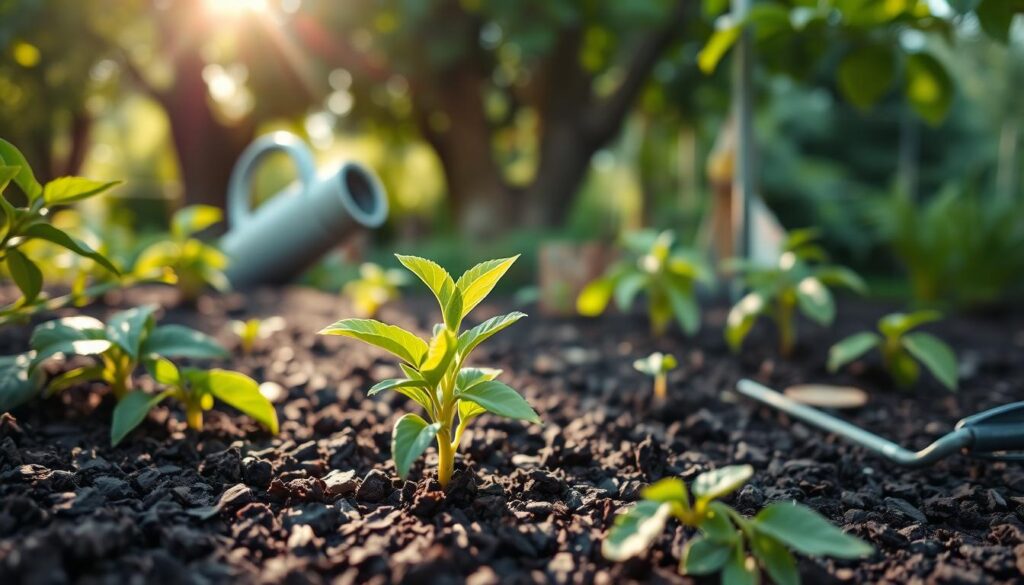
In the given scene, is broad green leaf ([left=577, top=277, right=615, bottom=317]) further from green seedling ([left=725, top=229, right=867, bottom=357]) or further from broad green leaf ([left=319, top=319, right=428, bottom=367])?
broad green leaf ([left=319, top=319, right=428, bottom=367])

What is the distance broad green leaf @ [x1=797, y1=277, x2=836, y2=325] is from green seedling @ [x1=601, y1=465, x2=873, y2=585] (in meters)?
1.30

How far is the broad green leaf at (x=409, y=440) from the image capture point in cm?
100

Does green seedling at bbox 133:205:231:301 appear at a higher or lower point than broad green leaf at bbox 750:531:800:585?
higher

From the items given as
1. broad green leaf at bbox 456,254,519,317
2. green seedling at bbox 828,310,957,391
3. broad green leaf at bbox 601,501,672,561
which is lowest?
green seedling at bbox 828,310,957,391

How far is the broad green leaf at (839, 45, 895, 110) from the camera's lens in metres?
2.03

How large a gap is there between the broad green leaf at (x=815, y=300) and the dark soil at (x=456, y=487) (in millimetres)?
275

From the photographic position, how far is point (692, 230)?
11180 millimetres

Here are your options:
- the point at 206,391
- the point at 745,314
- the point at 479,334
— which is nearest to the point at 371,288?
the point at 745,314

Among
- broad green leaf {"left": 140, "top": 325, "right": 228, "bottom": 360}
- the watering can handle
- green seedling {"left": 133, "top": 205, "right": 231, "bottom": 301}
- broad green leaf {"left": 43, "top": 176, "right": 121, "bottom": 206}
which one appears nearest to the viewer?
broad green leaf {"left": 43, "top": 176, "right": 121, "bottom": 206}

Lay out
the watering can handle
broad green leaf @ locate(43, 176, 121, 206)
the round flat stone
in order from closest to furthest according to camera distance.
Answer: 1. broad green leaf @ locate(43, 176, 121, 206)
2. the round flat stone
3. the watering can handle

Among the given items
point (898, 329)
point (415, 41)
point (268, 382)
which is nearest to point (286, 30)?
point (415, 41)

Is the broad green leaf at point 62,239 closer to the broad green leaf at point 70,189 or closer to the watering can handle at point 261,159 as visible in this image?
the broad green leaf at point 70,189

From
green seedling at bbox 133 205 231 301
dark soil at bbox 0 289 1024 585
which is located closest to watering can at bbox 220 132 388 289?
green seedling at bbox 133 205 231 301

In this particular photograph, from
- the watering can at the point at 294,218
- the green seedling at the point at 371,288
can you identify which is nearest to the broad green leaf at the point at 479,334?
the green seedling at the point at 371,288
